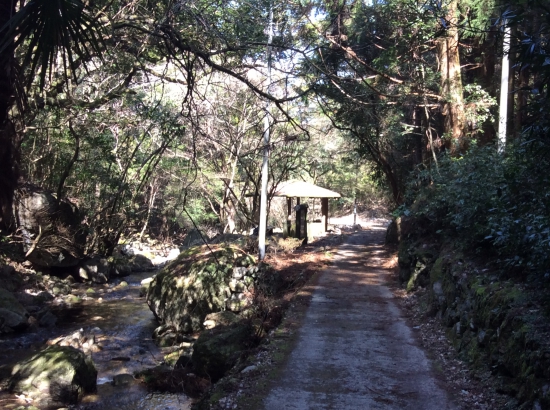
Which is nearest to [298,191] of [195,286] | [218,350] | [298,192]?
[298,192]

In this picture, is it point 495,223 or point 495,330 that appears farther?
point 495,223

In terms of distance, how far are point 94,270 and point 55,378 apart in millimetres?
12284

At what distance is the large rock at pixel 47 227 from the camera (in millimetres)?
16328

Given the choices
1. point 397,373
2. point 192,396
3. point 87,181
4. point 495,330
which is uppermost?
point 87,181

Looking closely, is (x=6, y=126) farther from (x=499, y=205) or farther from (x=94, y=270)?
(x=94, y=270)

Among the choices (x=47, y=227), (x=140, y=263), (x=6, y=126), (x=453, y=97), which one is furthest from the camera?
(x=140, y=263)

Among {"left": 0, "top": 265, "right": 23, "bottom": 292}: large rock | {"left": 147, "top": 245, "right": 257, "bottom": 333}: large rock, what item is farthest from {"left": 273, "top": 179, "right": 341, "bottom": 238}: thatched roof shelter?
{"left": 0, "top": 265, "right": 23, "bottom": 292}: large rock

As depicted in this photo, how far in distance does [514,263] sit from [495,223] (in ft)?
2.54

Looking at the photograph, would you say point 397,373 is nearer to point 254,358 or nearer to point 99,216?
point 254,358

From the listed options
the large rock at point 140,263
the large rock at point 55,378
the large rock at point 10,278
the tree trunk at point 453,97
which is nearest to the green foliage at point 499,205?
the tree trunk at point 453,97

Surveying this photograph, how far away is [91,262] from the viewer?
20.2 m

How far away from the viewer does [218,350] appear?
27.3ft

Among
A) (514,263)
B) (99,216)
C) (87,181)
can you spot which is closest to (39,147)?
(87,181)

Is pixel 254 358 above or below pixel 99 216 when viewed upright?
below
